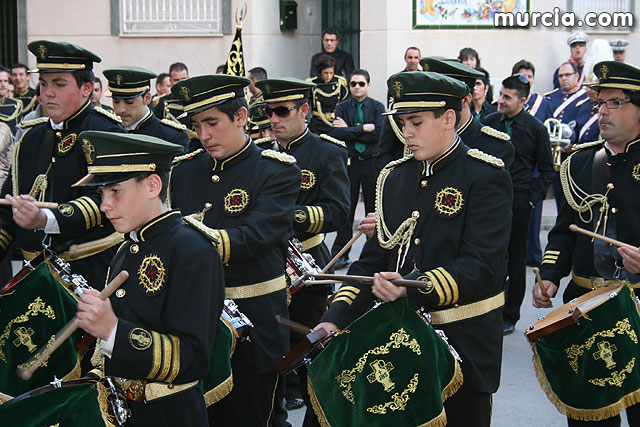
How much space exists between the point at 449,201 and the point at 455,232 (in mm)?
137

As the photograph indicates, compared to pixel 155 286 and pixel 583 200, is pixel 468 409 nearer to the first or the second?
pixel 583 200

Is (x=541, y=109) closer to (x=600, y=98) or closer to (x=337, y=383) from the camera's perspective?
(x=600, y=98)

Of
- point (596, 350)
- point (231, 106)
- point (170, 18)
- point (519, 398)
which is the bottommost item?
point (519, 398)

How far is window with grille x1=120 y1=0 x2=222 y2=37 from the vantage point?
16.3 meters

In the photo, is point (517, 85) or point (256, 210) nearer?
point (256, 210)

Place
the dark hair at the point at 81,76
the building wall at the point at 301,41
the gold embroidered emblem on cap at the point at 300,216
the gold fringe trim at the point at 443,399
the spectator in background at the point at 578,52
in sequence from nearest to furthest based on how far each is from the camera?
1. the gold fringe trim at the point at 443,399
2. the dark hair at the point at 81,76
3. the gold embroidered emblem on cap at the point at 300,216
4. the spectator in background at the point at 578,52
5. the building wall at the point at 301,41

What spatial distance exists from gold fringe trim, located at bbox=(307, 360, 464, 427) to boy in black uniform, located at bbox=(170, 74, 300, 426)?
2.73 ft

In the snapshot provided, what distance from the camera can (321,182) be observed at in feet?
20.7

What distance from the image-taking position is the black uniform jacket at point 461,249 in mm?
4051

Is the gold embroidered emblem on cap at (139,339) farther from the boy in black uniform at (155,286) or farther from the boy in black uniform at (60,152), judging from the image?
the boy in black uniform at (60,152)

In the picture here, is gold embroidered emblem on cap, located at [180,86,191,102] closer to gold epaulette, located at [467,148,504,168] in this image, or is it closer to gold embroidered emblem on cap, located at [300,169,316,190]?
gold epaulette, located at [467,148,504,168]

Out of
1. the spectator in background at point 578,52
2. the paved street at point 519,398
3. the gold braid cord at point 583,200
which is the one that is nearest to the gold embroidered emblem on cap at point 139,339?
the gold braid cord at point 583,200

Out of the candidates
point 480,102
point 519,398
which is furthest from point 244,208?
point 480,102

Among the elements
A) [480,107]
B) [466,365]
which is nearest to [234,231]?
[466,365]
